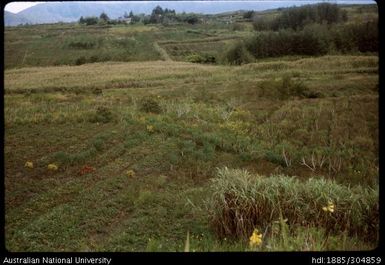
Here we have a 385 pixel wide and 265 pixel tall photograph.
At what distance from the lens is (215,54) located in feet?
121

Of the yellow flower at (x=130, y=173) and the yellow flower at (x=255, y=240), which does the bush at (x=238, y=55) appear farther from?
the yellow flower at (x=255, y=240)

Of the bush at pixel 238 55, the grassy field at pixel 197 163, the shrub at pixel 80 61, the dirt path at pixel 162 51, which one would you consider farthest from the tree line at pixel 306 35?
the shrub at pixel 80 61

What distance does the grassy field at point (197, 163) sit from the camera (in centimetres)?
593

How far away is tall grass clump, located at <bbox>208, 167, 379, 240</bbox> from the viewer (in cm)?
566

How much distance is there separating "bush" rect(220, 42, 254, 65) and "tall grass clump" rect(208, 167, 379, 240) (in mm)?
26952

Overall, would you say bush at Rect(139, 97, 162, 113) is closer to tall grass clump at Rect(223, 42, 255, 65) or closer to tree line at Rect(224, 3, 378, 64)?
tree line at Rect(224, 3, 378, 64)

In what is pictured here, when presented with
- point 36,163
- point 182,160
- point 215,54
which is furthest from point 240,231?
point 215,54

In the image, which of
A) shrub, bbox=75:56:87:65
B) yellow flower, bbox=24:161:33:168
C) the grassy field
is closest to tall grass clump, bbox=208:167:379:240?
the grassy field

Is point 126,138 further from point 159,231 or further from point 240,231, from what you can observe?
point 240,231

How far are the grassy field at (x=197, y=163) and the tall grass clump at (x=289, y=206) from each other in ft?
0.06

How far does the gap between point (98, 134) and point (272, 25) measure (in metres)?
9.38

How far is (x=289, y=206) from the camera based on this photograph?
5.95 metres

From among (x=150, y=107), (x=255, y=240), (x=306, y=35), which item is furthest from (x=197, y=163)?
(x=306, y=35)

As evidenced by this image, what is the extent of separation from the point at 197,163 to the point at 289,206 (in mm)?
5158
